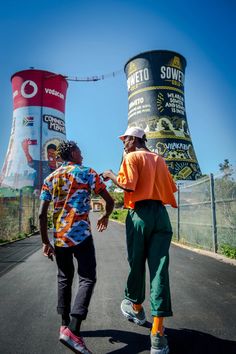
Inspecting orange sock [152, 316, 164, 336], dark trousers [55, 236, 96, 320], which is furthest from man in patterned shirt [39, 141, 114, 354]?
orange sock [152, 316, 164, 336]

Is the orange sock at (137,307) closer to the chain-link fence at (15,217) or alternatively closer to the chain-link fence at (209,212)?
the chain-link fence at (209,212)

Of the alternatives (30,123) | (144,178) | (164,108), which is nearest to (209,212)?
(144,178)

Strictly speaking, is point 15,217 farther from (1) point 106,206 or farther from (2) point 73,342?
(2) point 73,342

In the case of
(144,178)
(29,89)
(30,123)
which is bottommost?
(144,178)

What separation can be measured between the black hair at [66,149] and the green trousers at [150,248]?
735 millimetres

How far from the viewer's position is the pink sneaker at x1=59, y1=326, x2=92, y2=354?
2252 mm

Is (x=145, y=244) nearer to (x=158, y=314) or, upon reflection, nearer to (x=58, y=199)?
(x=158, y=314)

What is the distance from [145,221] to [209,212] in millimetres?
5451

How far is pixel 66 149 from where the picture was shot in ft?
9.24

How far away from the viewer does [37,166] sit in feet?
124

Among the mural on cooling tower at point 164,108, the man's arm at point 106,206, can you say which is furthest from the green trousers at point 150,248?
the mural on cooling tower at point 164,108

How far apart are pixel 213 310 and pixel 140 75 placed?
107ft

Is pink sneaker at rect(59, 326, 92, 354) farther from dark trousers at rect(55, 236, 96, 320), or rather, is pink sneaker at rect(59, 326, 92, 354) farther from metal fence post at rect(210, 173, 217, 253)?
metal fence post at rect(210, 173, 217, 253)

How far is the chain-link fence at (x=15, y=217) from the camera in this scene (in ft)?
35.7
